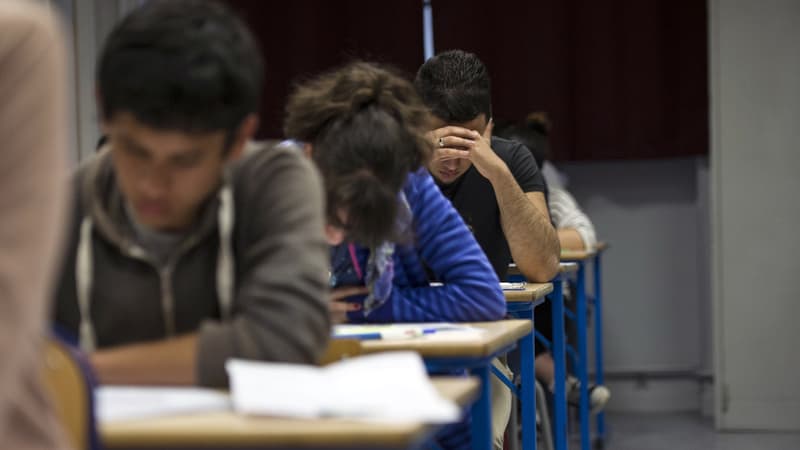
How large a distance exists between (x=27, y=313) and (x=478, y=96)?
2547mm

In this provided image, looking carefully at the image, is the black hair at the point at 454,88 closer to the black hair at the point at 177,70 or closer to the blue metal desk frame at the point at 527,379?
the blue metal desk frame at the point at 527,379

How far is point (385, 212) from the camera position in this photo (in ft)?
6.72

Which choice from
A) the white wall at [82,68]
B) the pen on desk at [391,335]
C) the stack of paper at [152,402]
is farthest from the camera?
the white wall at [82,68]

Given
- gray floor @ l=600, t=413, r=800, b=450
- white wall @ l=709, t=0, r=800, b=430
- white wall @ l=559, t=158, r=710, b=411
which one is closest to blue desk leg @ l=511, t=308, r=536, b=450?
gray floor @ l=600, t=413, r=800, b=450

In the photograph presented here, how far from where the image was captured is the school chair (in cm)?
115

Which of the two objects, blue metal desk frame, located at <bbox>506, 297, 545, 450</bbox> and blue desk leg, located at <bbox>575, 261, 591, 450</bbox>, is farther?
blue desk leg, located at <bbox>575, 261, 591, 450</bbox>

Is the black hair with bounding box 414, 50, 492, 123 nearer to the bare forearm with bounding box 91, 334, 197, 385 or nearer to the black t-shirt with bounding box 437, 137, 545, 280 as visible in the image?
the black t-shirt with bounding box 437, 137, 545, 280

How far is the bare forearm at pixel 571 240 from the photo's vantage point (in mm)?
4840

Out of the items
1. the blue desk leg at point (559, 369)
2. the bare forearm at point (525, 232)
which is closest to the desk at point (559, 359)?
the blue desk leg at point (559, 369)

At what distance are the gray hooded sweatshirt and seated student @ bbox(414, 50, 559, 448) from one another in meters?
1.74

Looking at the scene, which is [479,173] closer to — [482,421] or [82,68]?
[482,421]

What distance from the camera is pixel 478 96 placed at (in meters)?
3.43

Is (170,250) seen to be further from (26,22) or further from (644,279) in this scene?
(644,279)

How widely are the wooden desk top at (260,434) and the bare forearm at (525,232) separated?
88.1 inches
